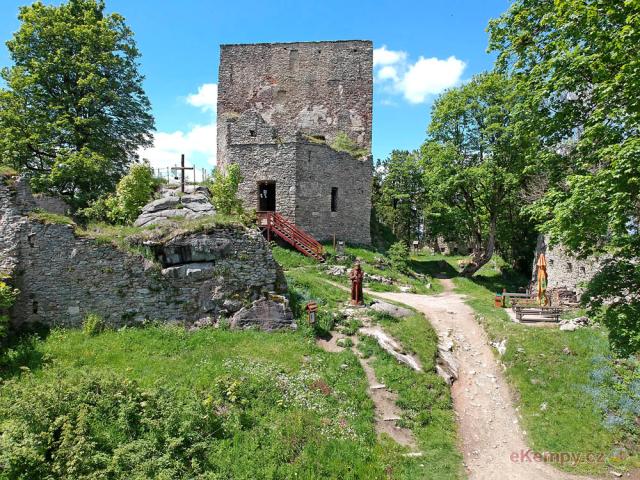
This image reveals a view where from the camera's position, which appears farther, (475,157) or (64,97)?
(475,157)

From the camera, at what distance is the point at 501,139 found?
21.5m

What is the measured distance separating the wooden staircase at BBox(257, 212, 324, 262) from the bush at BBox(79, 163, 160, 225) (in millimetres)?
6891

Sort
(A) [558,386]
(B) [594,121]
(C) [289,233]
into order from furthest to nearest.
A: (C) [289,233], (A) [558,386], (B) [594,121]

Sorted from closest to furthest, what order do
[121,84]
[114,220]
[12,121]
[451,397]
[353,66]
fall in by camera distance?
1. [451,397]
2. [114,220]
3. [12,121]
4. [121,84]
5. [353,66]

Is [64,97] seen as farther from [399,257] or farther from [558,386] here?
[558,386]

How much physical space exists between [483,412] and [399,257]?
1316cm

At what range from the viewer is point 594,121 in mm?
8445

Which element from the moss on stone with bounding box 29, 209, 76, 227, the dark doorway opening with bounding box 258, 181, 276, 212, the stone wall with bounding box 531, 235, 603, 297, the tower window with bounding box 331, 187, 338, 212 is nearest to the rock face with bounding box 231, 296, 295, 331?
the moss on stone with bounding box 29, 209, 76, 227

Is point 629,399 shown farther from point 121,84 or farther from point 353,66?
point 353,66

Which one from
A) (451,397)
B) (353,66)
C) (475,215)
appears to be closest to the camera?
(451,397)

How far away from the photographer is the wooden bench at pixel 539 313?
46.8ft

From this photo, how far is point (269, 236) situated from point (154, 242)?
30.6 ft

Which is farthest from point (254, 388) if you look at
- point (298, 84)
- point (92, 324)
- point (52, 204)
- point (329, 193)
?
point (298, 84)

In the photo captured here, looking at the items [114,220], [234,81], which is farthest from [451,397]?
[234,81]
